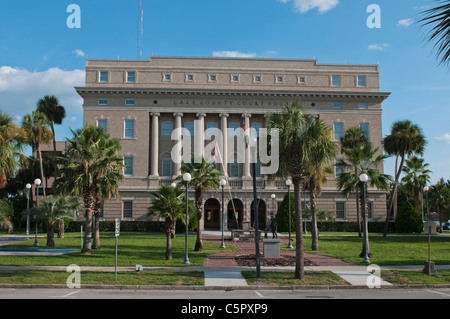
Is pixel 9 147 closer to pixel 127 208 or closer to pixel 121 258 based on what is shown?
pixel 121 258

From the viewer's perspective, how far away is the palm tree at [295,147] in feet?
51.5

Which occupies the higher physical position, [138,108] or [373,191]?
[138,108]

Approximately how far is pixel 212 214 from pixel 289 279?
107 feet

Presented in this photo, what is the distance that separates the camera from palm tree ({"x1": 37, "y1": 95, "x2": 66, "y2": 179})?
49.2m

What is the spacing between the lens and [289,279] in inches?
609

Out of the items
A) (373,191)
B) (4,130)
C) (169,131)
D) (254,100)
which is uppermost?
(254,100)

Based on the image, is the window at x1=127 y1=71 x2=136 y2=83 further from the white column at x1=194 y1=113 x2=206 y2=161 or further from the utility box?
the utility box

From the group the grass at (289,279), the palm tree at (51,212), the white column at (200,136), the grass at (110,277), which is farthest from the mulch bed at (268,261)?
the white column at (200,136)

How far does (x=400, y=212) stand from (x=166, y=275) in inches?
1367

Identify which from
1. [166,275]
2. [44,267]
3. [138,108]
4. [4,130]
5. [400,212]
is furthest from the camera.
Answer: [138,108]

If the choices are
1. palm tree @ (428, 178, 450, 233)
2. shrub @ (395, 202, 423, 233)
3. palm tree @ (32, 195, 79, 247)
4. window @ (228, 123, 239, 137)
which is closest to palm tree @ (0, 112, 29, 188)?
Result: palm tree @ (32, 195, 79, 247)

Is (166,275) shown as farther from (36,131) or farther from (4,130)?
(36,131)

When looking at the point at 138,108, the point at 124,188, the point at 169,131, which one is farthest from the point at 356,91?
the point at 124,188

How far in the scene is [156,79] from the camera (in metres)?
46.8
